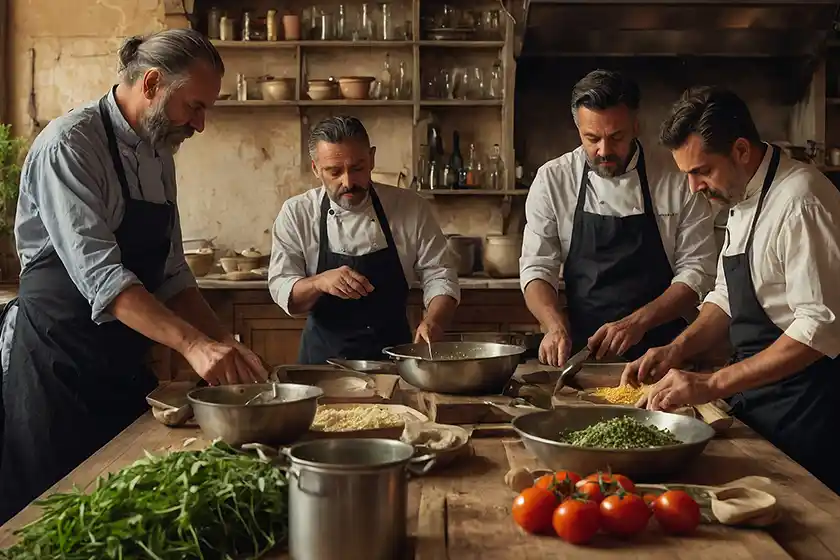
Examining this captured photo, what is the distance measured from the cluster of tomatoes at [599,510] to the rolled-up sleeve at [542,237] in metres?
2.17

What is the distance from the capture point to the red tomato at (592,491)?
61.6 inches

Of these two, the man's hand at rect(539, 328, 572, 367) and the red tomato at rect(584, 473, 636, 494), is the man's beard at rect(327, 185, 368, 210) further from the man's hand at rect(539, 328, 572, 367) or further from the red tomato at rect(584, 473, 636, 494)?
the red tomato at rect(584, 473, 636, 494)

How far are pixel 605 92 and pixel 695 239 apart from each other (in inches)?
28.3

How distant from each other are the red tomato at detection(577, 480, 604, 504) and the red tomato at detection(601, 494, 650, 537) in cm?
3

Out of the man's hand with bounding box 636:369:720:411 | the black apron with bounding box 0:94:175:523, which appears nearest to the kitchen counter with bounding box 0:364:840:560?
the man's hand with bounding box 636:369:720:411

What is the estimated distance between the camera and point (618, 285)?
3707 millimetres

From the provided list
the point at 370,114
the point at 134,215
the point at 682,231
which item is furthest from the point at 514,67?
the point at 134,215

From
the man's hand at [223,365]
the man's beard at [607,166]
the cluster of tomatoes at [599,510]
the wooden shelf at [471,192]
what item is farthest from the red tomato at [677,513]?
the wooden shelf at [471,192]

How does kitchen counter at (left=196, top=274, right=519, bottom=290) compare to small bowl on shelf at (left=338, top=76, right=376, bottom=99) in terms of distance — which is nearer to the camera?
kitchen counter at (left=196, top=274, right=519, bottom=290)

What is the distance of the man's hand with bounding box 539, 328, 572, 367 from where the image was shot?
10.1ft

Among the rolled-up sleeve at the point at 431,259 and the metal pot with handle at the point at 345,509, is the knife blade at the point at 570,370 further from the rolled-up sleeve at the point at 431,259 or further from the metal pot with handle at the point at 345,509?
the metal pot with handle at the point at 345,509

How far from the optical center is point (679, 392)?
2.23 meters

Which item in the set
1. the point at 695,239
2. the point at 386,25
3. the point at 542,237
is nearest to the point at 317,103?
the point at 386,25

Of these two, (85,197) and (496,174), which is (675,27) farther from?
(85,197)
